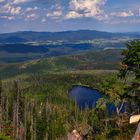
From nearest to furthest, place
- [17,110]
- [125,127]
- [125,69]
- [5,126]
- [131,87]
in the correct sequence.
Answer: [125,127] → [131,87] → [125,69] → [17,110] → [5,126]

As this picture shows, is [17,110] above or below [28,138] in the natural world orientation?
above

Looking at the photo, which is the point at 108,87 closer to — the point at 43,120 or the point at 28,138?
the point at 28,138

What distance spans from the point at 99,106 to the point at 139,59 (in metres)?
9.94

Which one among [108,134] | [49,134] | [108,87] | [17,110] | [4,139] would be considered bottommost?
[49,134]

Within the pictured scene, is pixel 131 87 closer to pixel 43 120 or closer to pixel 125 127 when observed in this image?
pixel 125 127

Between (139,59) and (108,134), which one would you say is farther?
(139,59)

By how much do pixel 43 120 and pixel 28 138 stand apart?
16036 millimetres

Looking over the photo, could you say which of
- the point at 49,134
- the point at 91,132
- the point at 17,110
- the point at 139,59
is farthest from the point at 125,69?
the point at 49,134

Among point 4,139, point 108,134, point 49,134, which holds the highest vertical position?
point 108,134

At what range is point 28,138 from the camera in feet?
524

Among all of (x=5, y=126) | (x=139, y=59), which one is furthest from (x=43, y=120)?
(x=139, y=59)

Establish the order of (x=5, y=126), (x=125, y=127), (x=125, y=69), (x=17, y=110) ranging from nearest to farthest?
(x=125, y=127)
(x=125, y=69)
(x=17, y=110)
(x=5, y=126)

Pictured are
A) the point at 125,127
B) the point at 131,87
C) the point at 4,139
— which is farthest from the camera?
Result: the point at 4,139

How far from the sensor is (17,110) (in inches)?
6033
